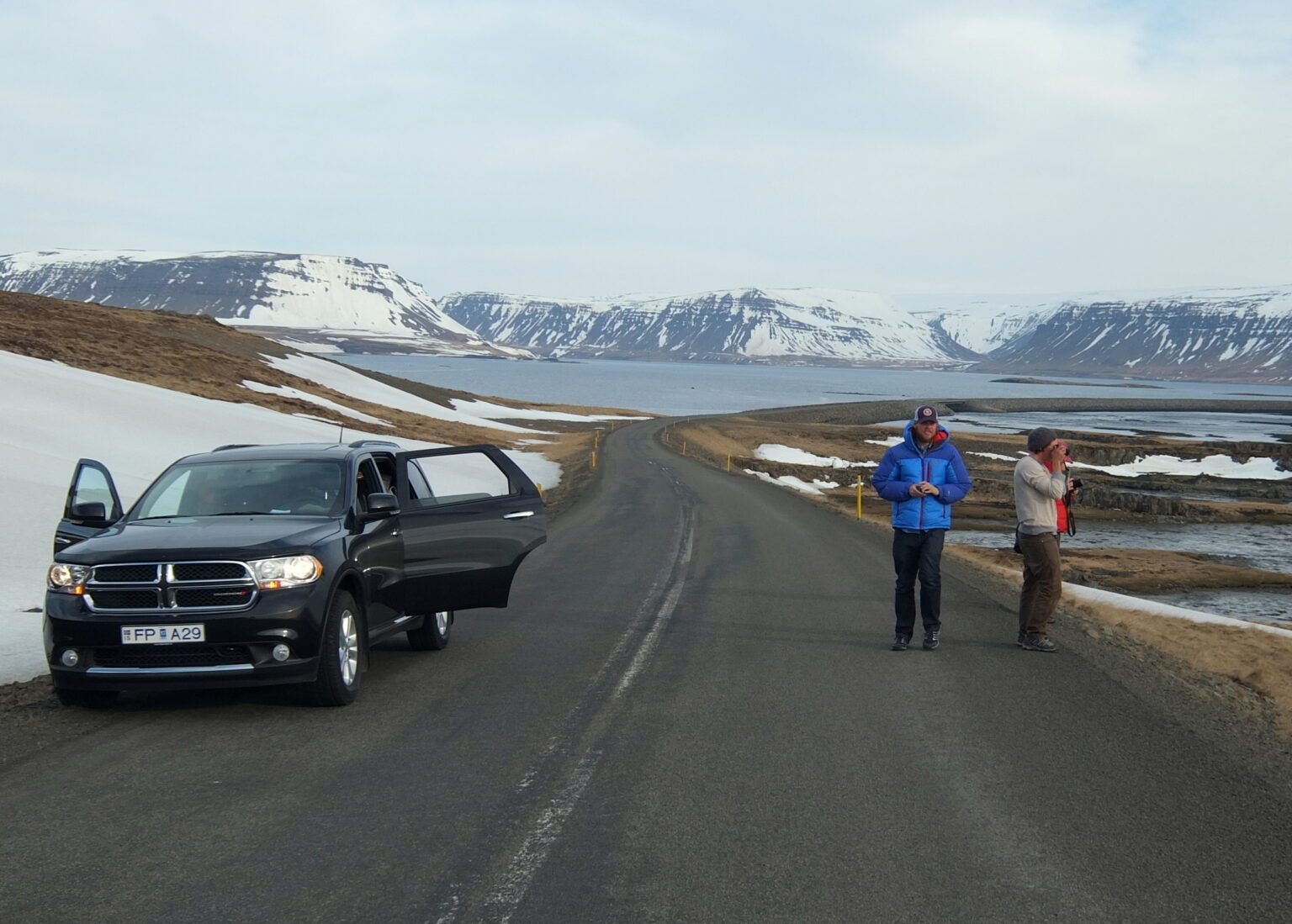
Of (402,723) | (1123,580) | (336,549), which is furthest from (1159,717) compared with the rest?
(1123,580)

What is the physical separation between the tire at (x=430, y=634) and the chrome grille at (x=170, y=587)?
255 cm

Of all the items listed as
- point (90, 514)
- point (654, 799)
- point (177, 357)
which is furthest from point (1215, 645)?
point (177, 357)

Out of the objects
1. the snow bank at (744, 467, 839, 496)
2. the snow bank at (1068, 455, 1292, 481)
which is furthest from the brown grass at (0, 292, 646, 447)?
the snow bank at (1068, 455, 1292, 481)

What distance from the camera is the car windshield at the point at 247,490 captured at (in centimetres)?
821

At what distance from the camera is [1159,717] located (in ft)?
25.3

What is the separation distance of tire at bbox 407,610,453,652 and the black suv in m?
0.02

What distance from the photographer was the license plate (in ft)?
22.6

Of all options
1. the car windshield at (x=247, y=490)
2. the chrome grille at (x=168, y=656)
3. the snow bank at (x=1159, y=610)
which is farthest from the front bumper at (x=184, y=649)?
the snow bank at (x=1159, y=610)

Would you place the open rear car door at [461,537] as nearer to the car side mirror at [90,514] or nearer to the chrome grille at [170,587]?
the chrome grille at [170,587]

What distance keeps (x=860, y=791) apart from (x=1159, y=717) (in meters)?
3.08

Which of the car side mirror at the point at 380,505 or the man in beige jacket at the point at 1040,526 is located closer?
the car side mirror at the point at 380,505

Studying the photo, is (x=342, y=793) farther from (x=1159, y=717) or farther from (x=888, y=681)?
(x=1159, y=717)

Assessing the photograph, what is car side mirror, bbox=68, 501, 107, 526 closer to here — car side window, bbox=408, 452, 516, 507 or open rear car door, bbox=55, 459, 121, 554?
open rear car door, bbox=55, 459, 121, 554

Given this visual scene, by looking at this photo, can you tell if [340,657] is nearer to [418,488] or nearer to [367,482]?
[367,482]
